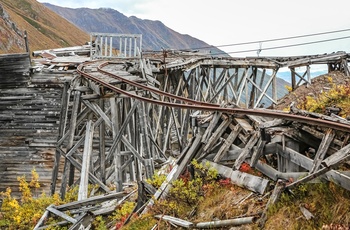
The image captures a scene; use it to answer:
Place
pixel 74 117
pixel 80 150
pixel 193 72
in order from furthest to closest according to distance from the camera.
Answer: pixel 193 72
pixel 80 150
pixel 74 117

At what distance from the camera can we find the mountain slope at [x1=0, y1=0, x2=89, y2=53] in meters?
46.2

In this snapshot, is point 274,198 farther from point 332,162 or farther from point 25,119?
point 25,119

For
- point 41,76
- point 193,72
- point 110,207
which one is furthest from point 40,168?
point 110,207

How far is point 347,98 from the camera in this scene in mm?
7184

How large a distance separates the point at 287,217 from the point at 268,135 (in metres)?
1.15

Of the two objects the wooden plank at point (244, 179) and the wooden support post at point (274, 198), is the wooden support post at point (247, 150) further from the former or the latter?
the wooden support post at point (274, 198)

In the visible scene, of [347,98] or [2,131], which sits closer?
[347,98]

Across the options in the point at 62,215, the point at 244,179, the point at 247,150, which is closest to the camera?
the point at 244,179

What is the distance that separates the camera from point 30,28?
6053cm

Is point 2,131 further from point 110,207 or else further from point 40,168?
point 110,207

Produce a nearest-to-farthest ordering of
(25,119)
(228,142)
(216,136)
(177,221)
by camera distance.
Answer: (177,221) < (228,142) < (216,136) < (25,119)

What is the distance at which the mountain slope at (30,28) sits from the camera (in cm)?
4622

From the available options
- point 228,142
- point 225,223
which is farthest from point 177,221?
point 228,142

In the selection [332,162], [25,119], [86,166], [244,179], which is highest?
[332,162]
